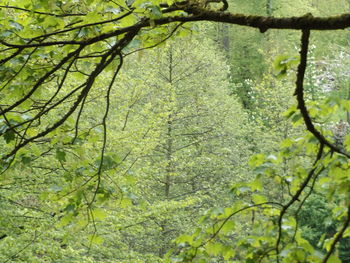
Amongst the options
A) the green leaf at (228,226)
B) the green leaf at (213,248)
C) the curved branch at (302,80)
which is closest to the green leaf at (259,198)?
the green leaf at (228,226)

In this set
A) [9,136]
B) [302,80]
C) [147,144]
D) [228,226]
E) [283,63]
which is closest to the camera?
[302,80]

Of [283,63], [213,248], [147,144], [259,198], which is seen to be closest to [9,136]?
[213,248]

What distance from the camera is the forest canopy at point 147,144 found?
2.21 meters

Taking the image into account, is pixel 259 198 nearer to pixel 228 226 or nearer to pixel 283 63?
pixel 228 226

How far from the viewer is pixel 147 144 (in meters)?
10.3

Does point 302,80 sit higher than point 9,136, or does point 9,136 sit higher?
point 302,80

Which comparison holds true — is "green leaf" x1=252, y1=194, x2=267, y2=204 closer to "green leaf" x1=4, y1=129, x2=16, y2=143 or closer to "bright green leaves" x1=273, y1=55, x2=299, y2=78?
"bright green leaves" x1=273, y1=55, x2=299, y2=78

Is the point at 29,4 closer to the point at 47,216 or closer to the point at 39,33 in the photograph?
the point at 39,33

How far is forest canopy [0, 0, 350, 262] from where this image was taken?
2.21 m

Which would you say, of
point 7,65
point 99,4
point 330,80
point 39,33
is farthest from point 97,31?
point 330,80

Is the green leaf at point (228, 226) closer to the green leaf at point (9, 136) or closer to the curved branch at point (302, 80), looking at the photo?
the curved branch at point (302, 80)

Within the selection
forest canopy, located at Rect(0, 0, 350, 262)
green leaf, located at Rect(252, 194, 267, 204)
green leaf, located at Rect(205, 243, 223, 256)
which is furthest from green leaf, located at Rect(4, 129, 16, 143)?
green leaf, located at Rect(252, 194, 267, 204)

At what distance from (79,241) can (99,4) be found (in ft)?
22.6

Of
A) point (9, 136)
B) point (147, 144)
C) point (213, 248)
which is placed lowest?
point (147, 144)
